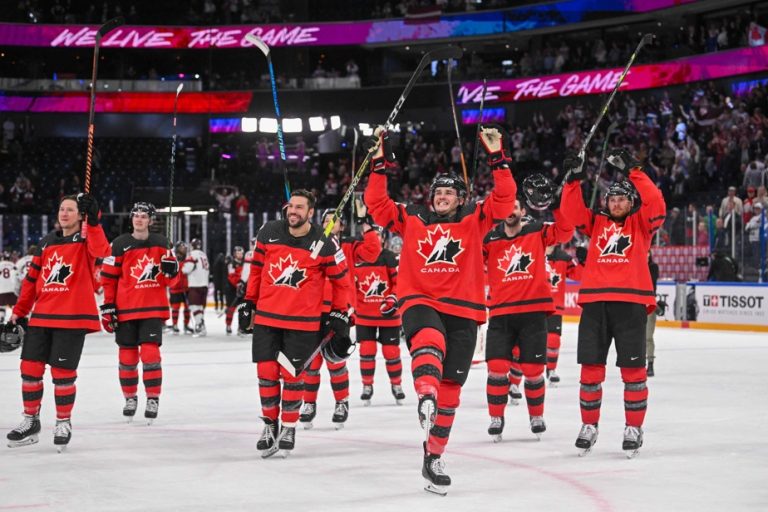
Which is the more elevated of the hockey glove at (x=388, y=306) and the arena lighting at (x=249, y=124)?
the arena lighting at (x=249, y=124)

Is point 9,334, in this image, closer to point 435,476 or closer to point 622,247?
point 435,476

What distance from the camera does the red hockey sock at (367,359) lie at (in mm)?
9742

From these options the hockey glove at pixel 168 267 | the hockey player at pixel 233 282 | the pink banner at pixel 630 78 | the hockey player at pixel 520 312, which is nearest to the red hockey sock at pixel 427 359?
the hockey player at pixel 520 312

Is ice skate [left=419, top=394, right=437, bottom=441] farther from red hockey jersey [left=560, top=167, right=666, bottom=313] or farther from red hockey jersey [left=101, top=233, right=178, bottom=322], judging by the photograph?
red hockey jersey [left=101, top=233, right=178, bottom=322]

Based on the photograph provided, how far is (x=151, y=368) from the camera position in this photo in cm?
859

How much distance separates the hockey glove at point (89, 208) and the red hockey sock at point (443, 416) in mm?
2777

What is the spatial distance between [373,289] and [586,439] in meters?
3.35

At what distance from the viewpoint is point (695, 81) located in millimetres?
29234

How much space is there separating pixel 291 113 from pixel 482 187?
401 inches

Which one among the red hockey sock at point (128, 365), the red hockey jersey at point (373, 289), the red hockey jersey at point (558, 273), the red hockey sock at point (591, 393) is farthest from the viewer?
the red hockey jersey at point (558, 273)

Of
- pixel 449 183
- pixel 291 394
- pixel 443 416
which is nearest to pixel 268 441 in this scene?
pixel 291 394

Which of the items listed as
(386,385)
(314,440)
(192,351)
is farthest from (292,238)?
(192,351)

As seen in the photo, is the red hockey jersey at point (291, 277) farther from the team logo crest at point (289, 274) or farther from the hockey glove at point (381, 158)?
the hockey glove at point (381, 158)

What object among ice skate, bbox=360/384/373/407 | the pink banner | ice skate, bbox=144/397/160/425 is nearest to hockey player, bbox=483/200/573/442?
ice skate, bbox=360/384/373/407
